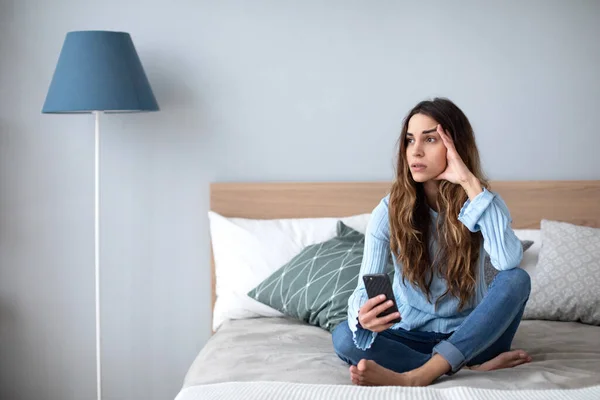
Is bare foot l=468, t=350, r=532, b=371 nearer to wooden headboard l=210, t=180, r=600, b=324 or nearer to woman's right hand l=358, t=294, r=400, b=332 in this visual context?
woman's right hand l=358, t=294, r=400, b=332

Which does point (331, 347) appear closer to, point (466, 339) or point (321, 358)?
point (321, 358)

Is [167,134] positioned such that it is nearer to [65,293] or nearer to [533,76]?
[65,293]

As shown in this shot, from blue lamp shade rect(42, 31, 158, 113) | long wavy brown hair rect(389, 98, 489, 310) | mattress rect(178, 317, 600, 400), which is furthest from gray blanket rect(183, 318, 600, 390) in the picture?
blue lamp shade rect(42, 31, 158, 113)

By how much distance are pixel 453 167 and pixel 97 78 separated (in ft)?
4.32

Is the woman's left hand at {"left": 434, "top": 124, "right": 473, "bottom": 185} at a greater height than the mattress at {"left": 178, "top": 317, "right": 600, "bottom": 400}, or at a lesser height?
greater

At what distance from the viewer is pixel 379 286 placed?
6.47 ft

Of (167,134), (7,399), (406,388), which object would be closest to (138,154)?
(167,134)

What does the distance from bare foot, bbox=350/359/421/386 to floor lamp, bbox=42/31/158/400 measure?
53.0 inches

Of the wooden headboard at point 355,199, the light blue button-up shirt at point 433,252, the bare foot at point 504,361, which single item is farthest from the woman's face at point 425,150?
the wooden headboard at point 355,199

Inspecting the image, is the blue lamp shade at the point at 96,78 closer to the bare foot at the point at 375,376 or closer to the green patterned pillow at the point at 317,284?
the green patterned pillow at the point at 317,284

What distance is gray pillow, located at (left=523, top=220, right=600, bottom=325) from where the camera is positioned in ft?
8.79

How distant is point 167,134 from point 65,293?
74cm

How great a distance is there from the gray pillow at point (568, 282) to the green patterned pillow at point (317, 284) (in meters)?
0.53

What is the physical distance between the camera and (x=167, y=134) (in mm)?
3154
